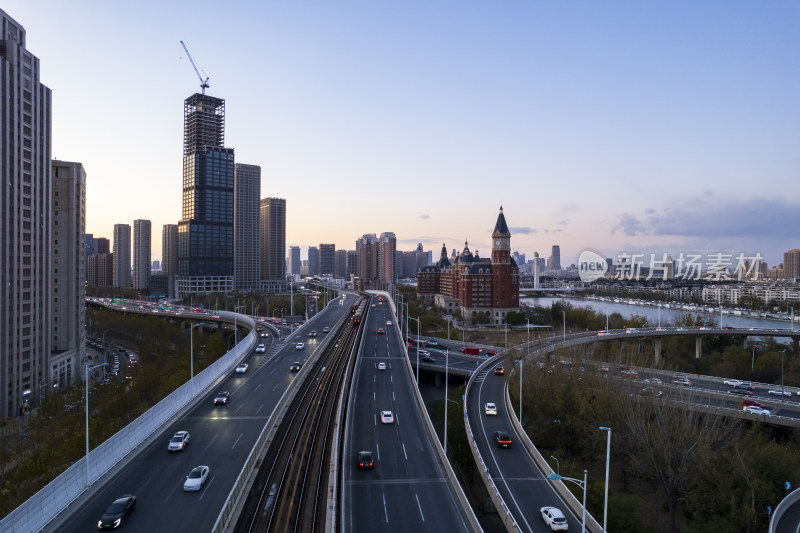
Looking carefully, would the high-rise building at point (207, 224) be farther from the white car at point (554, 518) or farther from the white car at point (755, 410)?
the white car at point (554, 518)

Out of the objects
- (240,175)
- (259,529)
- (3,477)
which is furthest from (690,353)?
(240,175)

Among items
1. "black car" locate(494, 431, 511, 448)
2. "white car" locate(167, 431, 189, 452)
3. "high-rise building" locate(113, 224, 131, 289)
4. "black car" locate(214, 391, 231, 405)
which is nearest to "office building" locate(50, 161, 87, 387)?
"black car" locate(214, 391, 231, 405)

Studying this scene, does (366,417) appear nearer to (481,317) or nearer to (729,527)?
(729,527)

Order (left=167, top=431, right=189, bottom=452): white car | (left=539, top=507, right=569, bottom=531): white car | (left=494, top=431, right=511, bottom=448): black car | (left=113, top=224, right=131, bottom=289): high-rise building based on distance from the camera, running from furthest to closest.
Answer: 1. (left=113, top=224, right=131, bottom=289): high-rise building
2. (left=494, top=431, right=511, bottom=448): black car
3. (left=167, top=431, right=189, bottom=452): white car
4. (left=539, top=507, right=569, bottom=531): white car

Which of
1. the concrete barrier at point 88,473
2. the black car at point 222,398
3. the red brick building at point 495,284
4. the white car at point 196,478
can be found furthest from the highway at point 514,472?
the red brick building at point 495,284

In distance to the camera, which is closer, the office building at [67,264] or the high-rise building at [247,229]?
the office building at [67,264]

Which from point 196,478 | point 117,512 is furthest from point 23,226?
point 117,512

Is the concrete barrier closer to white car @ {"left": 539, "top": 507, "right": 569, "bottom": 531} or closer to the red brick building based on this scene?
white car @ {"left": 539, "top": 507, "right": 569, "bottom": 531}
